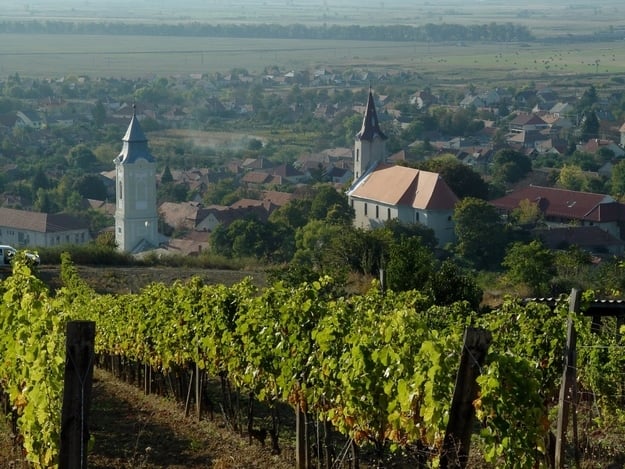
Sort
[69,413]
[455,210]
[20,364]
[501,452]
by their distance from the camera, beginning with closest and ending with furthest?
[69,413]
[501,452]
[20,364]
[455,210]

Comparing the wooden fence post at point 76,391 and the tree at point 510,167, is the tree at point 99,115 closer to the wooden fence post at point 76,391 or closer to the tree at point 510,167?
the tree at point 510,167

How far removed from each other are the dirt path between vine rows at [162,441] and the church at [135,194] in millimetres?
39291

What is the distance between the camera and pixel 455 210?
46.8 m

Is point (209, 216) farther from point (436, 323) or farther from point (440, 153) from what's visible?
point (436, 323)

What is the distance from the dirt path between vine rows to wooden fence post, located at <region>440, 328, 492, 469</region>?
2.86 metres

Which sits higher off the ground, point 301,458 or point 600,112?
point 301,458

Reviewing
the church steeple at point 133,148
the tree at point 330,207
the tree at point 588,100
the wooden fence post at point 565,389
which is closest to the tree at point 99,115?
the tree at point 588,100

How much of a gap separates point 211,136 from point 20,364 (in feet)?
356

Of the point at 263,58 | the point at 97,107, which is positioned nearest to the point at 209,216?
the point at 97,107

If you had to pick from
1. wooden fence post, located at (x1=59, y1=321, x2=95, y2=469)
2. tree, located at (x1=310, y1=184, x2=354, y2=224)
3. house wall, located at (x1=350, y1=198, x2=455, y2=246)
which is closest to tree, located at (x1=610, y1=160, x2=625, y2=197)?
house wall, located at (x1=350, y1=198, x2=455, y2=246)

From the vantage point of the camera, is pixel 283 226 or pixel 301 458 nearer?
pixel 301 458

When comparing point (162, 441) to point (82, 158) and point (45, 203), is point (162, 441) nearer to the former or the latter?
point (45, 203)

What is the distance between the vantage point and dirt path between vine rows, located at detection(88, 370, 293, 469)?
902cm

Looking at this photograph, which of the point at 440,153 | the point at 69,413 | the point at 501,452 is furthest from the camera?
the point at 440,153
